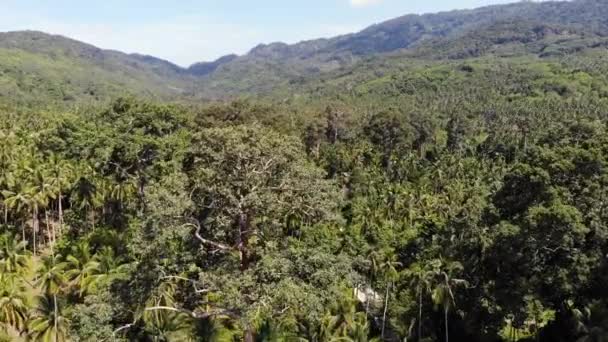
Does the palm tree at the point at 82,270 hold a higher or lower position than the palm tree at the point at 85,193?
lower

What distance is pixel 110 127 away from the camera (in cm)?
7781

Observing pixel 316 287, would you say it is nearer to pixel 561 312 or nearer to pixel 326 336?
pixel 326 336

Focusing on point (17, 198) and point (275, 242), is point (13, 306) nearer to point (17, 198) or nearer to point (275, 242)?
point (17, 198)

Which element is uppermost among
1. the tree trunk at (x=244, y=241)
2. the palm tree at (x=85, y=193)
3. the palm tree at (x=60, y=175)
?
the tree trunk at (x=244, y=241)

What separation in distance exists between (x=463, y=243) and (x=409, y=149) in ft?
242

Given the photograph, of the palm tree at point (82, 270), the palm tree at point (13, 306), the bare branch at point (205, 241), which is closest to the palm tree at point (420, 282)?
the bare branch at point (205, 241)

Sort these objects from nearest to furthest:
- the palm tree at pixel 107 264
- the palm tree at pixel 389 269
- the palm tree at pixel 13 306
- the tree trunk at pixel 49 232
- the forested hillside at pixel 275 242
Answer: the forested hillside at pixel 275 242, the palm tree at pixel 13 306, the palm tree at pixel 107 264, the palm tree at pixel 389 269, the tree trunk at pixel 49 232

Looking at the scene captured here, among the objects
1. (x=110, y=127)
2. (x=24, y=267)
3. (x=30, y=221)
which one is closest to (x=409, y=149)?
(x=110, y=127)

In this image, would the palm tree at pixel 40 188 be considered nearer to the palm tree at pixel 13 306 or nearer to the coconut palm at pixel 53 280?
the coconut palm at pixel 53 280

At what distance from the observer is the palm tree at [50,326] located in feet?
107

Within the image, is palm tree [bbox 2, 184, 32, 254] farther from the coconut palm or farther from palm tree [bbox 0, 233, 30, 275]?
the coconut palm

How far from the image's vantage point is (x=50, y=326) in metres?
33.0

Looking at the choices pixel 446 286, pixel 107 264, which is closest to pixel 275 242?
pixel 446 286

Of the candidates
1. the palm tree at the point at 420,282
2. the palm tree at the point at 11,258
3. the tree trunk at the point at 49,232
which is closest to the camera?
the palm tree at the point at 420,282
